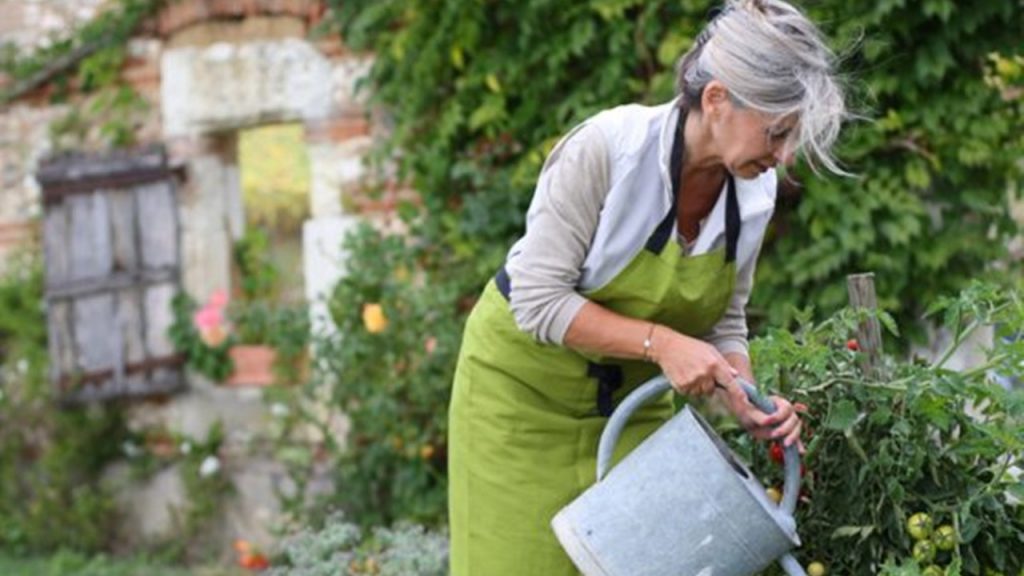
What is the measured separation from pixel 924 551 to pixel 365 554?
189 centimetres

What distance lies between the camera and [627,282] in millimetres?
2559

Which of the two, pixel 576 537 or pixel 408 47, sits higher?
pixel 408 47

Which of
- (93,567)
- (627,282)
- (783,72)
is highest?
(783,72)

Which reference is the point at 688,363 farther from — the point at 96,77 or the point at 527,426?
the point at 96,77

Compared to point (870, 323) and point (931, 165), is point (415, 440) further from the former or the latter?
point (870, 323)

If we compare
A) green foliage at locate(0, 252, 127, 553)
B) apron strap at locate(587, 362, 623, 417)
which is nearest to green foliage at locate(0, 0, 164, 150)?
green foliage at locate(0, 252, 127, 553)

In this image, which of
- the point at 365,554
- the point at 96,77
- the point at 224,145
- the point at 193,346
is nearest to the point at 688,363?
the point at 365,554

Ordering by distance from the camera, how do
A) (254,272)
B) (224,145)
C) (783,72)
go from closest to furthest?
(783,72)
(224,145)
(254,272)

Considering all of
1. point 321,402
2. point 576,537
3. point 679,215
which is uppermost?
point 679,215

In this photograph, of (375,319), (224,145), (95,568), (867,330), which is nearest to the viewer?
(867,330)

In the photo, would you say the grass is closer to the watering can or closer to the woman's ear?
the watering can

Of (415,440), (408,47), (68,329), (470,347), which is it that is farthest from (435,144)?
(470,347)

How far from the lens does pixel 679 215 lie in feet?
8.50

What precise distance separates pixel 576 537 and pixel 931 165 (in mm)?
2715
